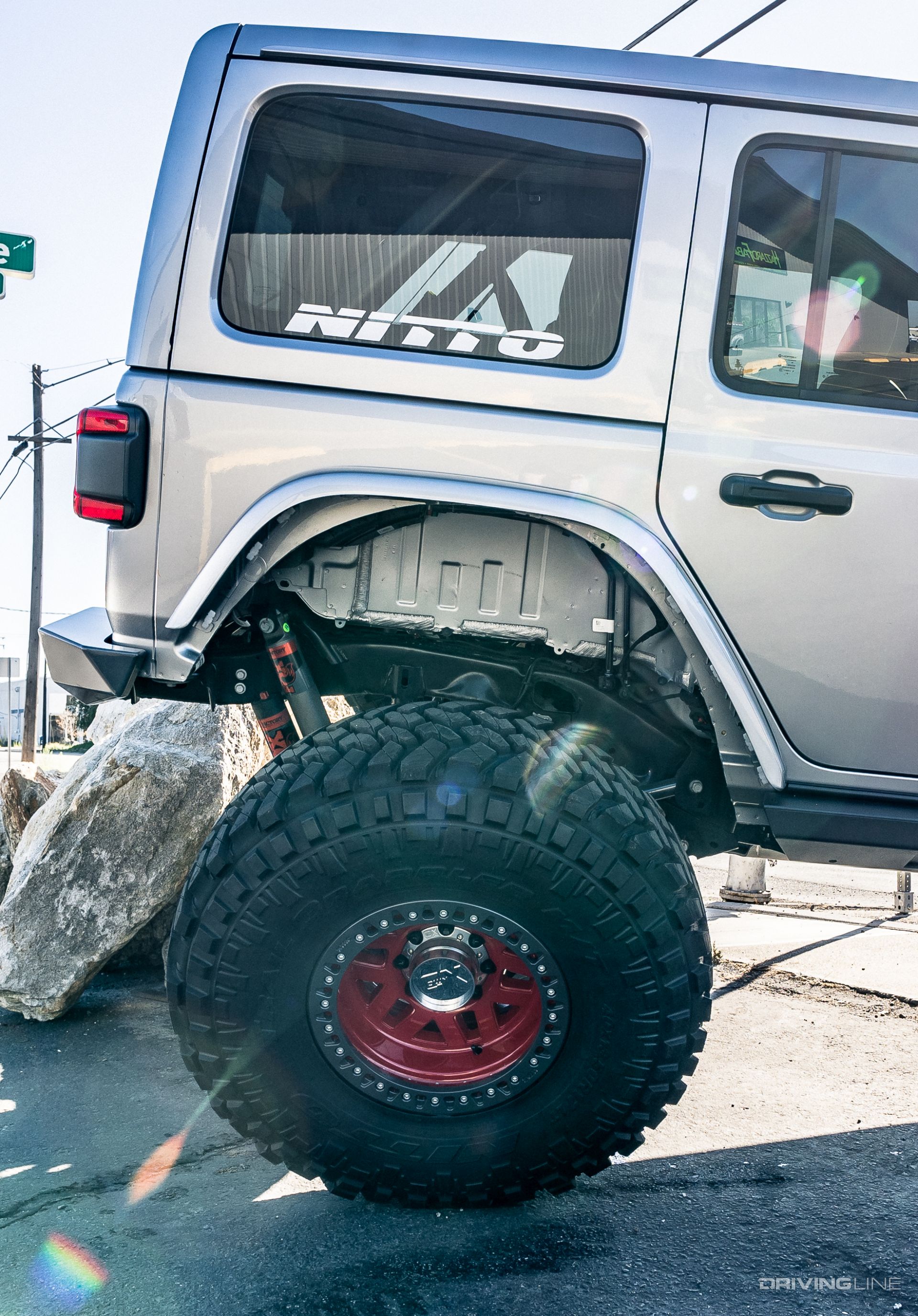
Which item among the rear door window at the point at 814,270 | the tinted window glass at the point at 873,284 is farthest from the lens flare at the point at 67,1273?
the tinted window glass at the point at 873,284

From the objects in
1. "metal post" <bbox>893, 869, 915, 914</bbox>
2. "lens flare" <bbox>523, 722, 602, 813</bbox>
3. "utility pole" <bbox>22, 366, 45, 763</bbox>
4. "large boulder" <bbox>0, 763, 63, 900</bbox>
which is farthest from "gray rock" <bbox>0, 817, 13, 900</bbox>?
"utility pole" <bbox>22, 366, 45, 763</bbox>

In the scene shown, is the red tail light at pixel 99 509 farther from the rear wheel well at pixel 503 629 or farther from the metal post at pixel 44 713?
the metal post at pixel 44 713

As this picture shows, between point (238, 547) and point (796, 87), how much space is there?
173cm

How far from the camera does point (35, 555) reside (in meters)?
22.4

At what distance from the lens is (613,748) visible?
279 centimetres

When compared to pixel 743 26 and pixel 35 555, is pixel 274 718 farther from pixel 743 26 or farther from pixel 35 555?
pixel 35 555

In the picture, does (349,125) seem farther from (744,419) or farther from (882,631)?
(882,631)

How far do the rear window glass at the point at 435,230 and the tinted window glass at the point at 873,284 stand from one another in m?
0.53

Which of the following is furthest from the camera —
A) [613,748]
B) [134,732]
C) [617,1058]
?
[134,732]

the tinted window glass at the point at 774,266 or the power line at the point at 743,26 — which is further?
the power line at the point at 743,26

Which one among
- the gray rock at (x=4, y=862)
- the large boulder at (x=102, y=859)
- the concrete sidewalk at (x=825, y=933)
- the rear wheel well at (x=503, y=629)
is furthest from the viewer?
the gray rock at (x=4, y=862)

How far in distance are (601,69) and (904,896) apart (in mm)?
5246

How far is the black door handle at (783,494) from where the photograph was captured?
7.47 feet

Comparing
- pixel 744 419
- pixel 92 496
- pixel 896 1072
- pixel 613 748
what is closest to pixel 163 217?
pixel 92 496
